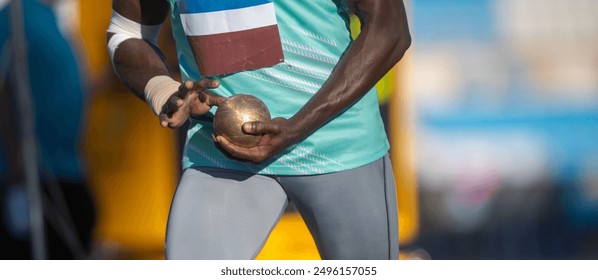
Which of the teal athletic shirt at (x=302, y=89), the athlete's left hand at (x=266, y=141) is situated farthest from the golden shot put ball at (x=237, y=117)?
the teal athletic shirt at (x=302, y=89)

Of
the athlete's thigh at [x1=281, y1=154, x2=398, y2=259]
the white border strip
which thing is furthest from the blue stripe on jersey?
the athlete's thigh at [x1=281, y1=154, x2=398, y2=259]

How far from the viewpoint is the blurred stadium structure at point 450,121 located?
4.29 metres

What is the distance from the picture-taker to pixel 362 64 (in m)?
2.42

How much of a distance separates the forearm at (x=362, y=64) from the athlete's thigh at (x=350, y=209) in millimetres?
176

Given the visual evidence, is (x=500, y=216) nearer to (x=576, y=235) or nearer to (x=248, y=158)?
(x=576, y=235)

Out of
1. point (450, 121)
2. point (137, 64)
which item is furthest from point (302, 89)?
point (450, 121)

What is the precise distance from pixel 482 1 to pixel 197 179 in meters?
2.19

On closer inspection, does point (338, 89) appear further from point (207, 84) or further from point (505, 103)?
point (505, 103)

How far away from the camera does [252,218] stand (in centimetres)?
246

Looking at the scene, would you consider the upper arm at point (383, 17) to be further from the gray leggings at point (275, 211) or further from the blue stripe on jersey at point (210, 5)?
the gray leggings at point (275, 211)

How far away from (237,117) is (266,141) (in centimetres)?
10

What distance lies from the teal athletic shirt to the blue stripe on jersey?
1.7 inches

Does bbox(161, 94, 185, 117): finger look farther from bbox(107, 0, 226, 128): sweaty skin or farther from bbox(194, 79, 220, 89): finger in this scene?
bbox(107, 0, 226, 128): sweaty skin

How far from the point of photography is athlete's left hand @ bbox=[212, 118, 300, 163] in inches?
90.8
